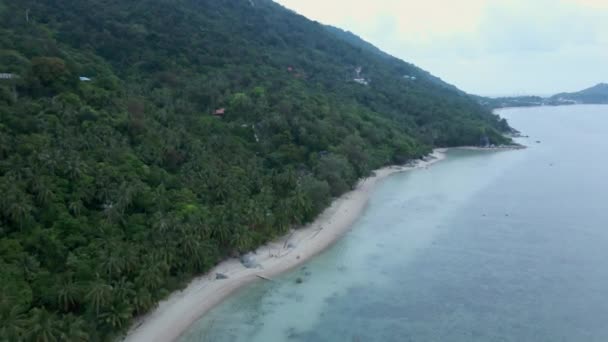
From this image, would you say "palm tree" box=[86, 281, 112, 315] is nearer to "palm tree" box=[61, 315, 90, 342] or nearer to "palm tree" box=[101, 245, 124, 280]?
"palm tree" box=[61, 315, 90, 342]

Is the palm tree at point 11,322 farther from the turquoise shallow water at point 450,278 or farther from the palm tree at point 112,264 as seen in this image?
the turquoise shallow water at point 450,278

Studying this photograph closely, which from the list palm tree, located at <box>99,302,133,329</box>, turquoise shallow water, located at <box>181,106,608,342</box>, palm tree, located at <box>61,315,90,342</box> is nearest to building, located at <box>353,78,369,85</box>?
turquoise shallow water, located at <box>181,106,608,342</box>

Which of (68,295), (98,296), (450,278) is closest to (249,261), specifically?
(98,296)

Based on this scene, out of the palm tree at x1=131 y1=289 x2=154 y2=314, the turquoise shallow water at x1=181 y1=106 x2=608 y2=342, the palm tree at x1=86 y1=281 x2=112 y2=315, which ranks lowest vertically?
the turquoise shallow water at x1=181 y1=106 x2=608 y2=342

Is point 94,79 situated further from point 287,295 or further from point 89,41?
point 287,295

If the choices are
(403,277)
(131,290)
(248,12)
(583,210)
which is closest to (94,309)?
(131,290)

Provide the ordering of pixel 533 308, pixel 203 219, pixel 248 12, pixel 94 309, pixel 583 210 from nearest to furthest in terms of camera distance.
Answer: pixel 94 309 < pixel 533 308 < pixel 203 219 < pixel 583 210 < pixel 248 12
